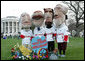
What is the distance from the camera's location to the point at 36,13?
26.3ft

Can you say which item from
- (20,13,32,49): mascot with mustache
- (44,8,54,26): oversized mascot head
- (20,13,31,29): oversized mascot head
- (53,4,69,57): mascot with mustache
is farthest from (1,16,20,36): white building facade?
(53,4,69,57): mascot with mustache

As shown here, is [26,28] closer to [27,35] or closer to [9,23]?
[27,35]

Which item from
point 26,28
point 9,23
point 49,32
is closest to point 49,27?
point 49,32

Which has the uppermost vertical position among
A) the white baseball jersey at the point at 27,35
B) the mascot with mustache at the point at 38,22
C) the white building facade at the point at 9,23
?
the mascot with mustache at the point at 38,22

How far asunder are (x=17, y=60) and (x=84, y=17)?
79.5ft

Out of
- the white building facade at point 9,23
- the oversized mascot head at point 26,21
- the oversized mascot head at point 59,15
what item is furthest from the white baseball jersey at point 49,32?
the white building facade at point 9,23

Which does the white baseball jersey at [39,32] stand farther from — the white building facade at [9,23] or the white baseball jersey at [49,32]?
the white building facade at [9,23]

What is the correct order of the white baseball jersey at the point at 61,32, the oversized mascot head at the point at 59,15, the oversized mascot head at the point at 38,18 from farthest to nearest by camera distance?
the white baseball jersey at the point at 61,32 → the oversized mascot head at the point at 59,15 → the oversized mascot head at the point at 38,18

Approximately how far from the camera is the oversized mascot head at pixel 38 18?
802 cm

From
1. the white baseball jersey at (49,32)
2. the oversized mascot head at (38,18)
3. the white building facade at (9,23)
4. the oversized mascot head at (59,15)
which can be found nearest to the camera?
the oversized mascot head at (38,18)

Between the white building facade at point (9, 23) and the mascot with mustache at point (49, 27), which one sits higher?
the mascot with mustache at point (49, 27)

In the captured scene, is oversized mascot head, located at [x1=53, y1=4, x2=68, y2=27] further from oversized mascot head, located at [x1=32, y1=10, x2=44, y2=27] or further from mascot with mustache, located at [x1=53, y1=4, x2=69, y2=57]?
oversized mascot head, located at [x1=32, y1=10, x2=44, y2=27]

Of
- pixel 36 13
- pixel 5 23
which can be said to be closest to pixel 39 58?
pixel 36 13

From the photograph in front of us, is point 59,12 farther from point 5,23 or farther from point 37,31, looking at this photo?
point 5,23
